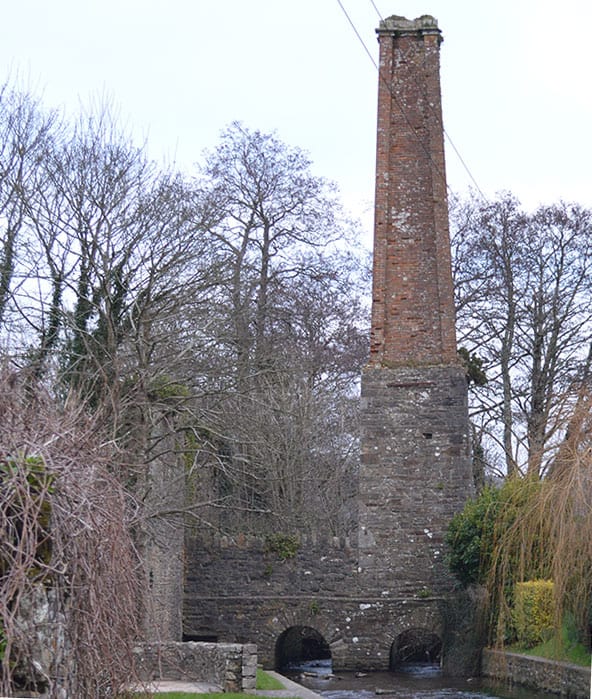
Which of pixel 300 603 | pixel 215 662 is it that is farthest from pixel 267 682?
pixel 300 603

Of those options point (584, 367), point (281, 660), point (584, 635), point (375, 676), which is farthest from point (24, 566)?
point (584, 367)

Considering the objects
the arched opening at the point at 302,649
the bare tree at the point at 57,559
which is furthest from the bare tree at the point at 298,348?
the bare tree at the point at 57,559

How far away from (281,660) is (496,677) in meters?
5.33

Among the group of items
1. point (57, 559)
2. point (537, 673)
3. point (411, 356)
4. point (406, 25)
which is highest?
point (406, 25)

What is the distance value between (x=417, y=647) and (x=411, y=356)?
6.54m

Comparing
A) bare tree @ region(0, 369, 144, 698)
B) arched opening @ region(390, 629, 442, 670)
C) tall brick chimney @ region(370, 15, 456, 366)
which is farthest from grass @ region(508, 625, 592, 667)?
bare tree @ region(0, 369, 144, 698)

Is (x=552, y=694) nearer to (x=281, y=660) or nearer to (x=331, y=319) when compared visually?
(x=281, y=660)

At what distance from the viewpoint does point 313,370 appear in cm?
2800

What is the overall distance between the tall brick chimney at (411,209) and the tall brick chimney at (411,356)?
2 cm

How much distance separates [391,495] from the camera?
20453mm

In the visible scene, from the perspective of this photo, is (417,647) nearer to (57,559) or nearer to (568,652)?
(568,652)

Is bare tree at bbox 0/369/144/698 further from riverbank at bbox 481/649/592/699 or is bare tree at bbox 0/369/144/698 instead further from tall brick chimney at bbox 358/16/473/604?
tall brick chimney at bbox 358/16/473/604

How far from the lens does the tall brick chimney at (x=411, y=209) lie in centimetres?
2128

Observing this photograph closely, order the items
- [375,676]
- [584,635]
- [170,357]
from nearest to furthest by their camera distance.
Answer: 1. [584,635]
2. [170,357]
3. [375,676]
